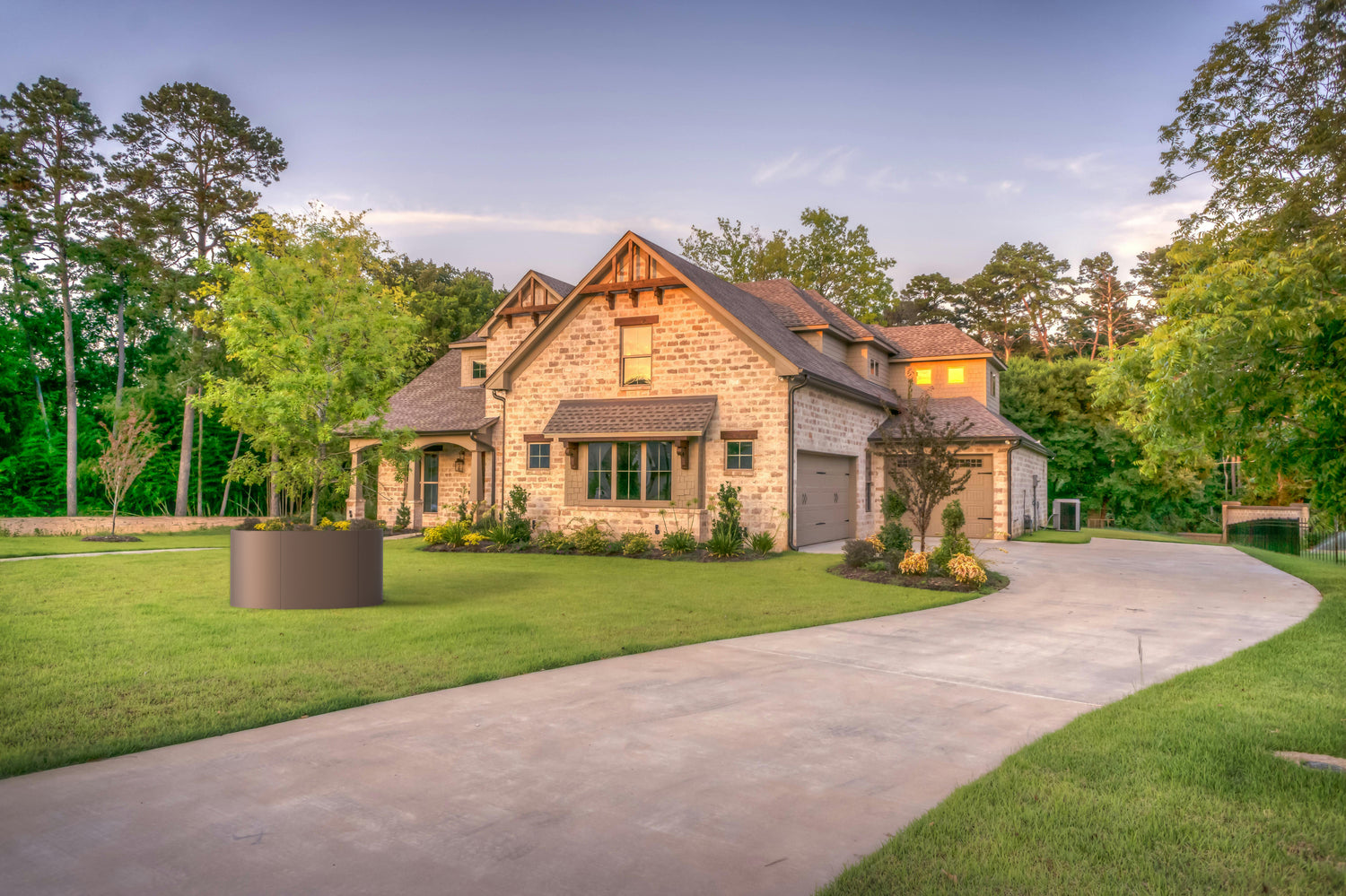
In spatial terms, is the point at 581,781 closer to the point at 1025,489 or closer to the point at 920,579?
the point at 920,579

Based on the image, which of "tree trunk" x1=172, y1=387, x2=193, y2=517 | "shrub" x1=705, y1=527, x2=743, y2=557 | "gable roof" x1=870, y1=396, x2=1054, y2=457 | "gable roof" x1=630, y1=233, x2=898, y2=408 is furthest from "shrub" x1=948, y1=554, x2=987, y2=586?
"tree trunk" x1=172, y1=387, x2=193, y2=517

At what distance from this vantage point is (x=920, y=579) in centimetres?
1345

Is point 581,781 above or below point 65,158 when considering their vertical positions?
below

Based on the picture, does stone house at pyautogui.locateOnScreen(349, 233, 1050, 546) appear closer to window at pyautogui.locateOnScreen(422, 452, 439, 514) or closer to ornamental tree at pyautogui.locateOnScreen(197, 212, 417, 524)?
window at pyautogui.locateOnScreen(422, 452, 439, 514)

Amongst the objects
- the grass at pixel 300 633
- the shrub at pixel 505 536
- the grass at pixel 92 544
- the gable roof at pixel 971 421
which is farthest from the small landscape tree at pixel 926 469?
the grass at pixel 92 544

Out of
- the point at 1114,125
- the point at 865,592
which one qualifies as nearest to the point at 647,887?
the point at 865,592

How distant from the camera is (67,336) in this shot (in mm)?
27250

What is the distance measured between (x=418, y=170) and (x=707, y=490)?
1128 centimetres

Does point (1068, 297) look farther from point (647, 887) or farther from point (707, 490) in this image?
point (647, 887)

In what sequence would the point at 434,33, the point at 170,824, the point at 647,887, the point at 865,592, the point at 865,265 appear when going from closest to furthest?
the point at 647,887, the point at 170,824, the point at 865,592, the point at 434,33, the point at 865,265

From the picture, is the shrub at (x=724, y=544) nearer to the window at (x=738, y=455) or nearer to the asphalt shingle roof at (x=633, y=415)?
the window at (x=738, y=455)

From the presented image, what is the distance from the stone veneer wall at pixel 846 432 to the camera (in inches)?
750

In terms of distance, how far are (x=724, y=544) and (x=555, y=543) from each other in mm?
4393

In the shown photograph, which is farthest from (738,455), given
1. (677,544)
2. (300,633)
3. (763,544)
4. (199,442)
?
(199,442)
